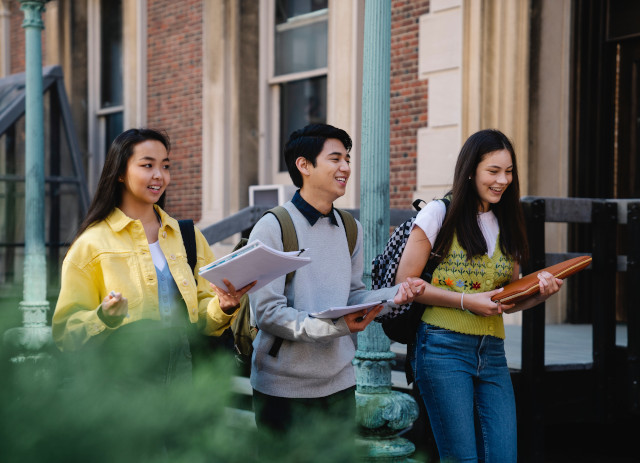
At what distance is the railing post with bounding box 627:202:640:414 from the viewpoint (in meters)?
4.91

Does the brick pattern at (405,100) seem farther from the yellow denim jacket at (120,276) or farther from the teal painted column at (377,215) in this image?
the yellow denim jacket at (120,276)

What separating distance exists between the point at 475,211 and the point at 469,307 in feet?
1.35

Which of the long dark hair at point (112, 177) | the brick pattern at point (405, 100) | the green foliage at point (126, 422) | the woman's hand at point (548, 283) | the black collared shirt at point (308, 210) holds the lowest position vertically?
the woman's hand at point (548, 283)

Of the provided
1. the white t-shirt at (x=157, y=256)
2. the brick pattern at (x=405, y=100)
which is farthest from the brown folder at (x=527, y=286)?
the brick pattern at (x=405, y=100)

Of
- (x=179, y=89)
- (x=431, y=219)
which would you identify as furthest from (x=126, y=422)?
(x=179, y=89)

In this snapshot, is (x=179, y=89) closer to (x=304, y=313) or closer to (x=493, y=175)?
(x=493, y=175)

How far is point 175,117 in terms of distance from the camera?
11523mm

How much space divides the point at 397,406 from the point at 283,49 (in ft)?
23.9

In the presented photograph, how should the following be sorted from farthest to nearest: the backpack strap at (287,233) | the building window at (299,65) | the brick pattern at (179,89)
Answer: the brick pattern at (179,89) → the building window at (299,65) → the backpack strap at (287,233)

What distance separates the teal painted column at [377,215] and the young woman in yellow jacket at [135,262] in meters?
1.15

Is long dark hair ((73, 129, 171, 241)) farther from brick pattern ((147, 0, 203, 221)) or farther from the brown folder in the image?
brick pattern ((147, 0, 203, 221))

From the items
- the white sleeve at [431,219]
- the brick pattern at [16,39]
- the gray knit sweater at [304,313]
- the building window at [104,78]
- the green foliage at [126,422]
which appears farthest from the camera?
the brick pattern at [16,39]

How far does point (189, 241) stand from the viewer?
299 centimetres

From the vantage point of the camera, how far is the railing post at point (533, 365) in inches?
Answer: 184
